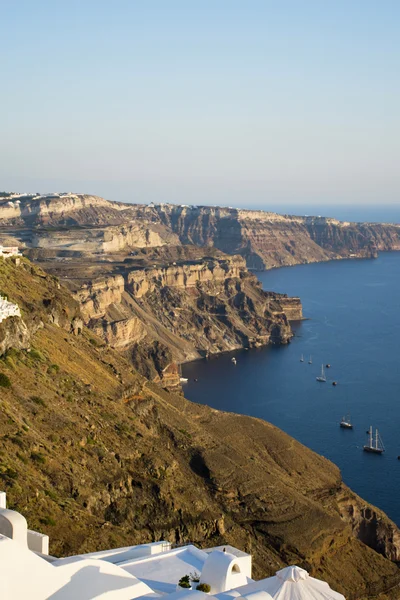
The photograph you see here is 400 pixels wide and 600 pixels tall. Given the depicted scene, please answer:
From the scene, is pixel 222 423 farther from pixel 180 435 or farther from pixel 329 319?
pixel 329 319

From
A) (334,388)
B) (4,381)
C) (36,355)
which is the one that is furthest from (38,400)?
(334,388)

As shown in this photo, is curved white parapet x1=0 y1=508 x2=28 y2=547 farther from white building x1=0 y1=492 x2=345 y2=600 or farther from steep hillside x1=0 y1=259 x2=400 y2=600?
steep hillside x1=0 y1=259 x2=400 y2=600

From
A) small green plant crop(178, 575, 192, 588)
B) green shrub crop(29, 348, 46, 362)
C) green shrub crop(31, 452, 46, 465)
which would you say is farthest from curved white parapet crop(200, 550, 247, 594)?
green shrub crop(29, 348, 46, 362)

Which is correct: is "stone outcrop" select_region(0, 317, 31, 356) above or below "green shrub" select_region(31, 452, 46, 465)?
above

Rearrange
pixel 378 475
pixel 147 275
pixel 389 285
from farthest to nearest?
1. pixel 389 285
2. pixel 147 275
3. pixel 378 475

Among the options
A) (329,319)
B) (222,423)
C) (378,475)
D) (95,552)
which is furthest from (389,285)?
(95,552)

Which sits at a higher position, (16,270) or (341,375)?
(16,270)
